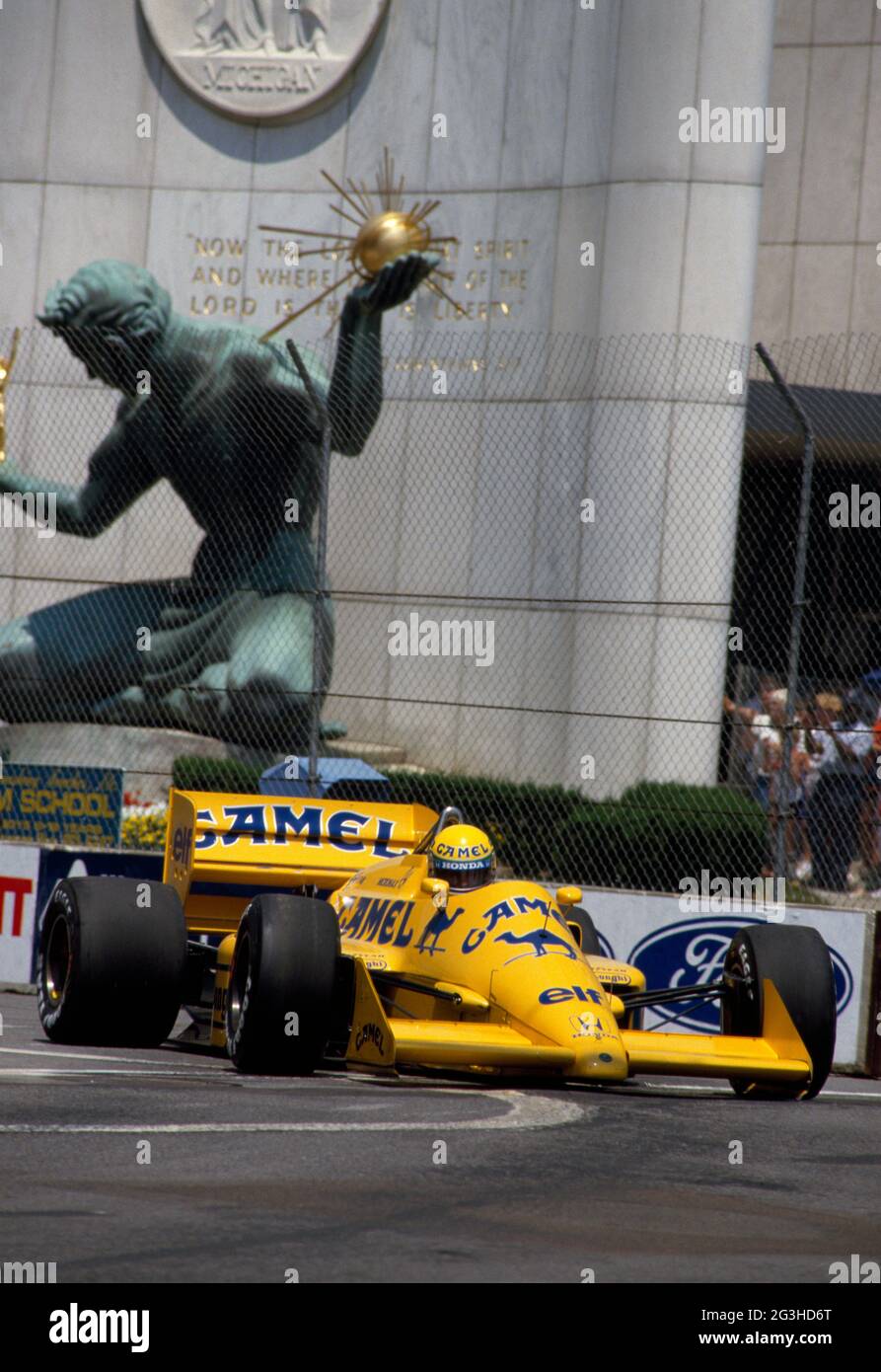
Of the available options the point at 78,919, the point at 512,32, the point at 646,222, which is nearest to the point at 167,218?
the point at 512,32

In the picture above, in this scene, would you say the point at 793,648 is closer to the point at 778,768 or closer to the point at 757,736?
the point at 778,768

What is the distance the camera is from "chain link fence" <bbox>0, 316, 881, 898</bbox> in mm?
18500

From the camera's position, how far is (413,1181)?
6.09 meters

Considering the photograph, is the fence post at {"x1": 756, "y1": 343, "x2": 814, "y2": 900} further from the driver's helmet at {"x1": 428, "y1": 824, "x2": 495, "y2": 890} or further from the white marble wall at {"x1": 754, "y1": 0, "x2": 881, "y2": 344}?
the white marble wall at {"x1": 754, "y1": 0, "x2": 881, "y2": 344}

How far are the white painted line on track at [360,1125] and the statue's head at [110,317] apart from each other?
545 inches

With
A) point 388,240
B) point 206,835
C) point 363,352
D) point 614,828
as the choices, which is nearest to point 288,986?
point 206,835

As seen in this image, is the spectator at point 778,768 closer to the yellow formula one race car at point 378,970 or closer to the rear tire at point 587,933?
the rear tire at point 587,933

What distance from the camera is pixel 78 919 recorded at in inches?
359

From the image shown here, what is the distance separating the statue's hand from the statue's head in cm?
203

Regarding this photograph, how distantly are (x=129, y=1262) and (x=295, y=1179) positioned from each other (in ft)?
4.40

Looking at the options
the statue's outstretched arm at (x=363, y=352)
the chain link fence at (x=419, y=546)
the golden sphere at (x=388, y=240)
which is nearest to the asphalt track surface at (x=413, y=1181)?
the chain link fence at (x=419, y=546)

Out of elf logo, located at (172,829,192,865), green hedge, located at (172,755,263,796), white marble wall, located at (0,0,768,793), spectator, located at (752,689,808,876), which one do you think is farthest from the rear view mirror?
white marble wall, located at (0,0,768,793)

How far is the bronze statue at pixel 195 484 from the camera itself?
65.4 ft

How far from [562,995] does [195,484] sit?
42.6 feet
